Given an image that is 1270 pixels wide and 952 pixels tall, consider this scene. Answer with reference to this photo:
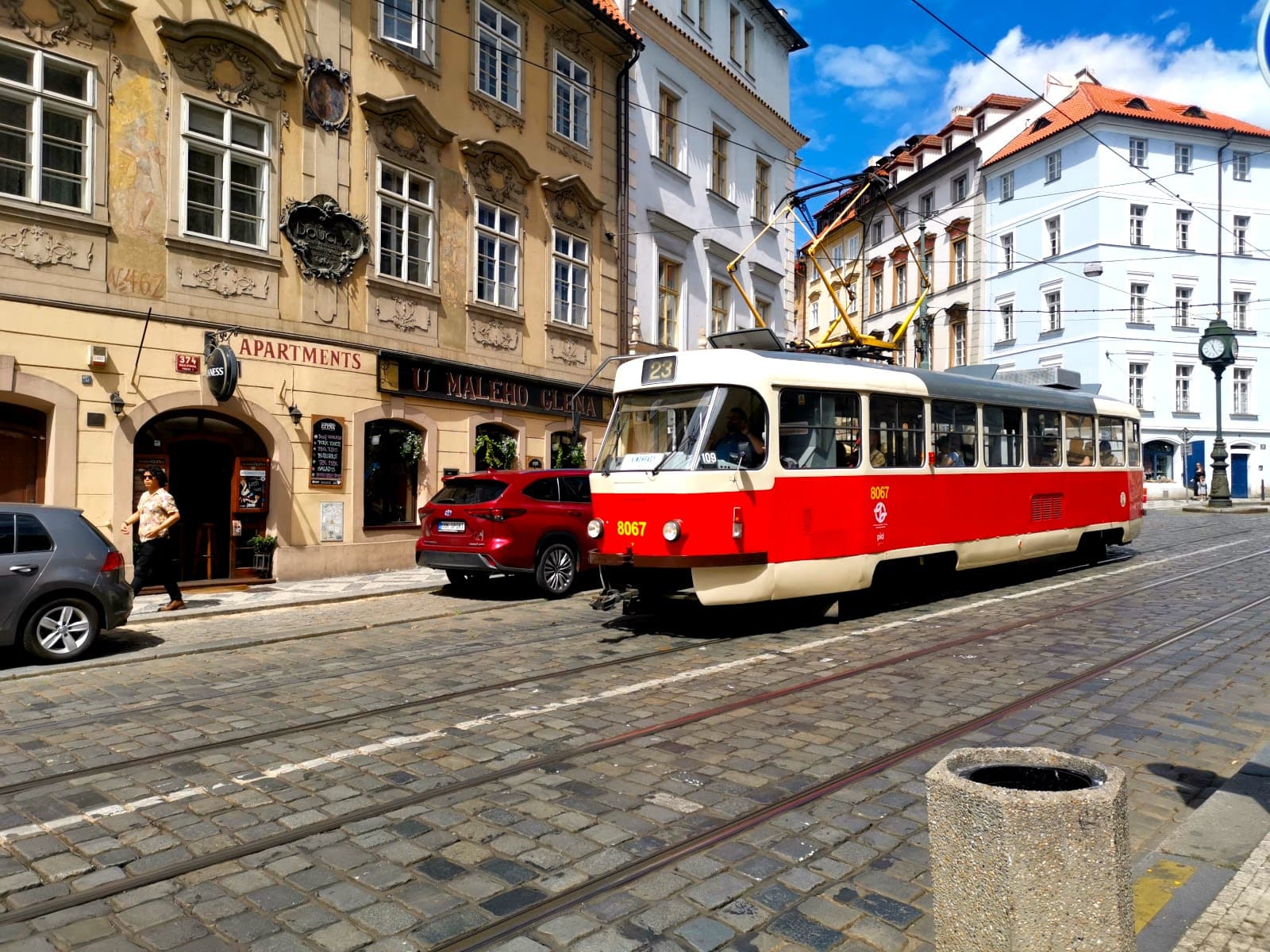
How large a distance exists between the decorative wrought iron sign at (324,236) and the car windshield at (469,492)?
15.2ft

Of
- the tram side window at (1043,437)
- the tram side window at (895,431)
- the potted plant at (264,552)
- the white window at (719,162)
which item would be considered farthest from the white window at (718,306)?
the tram side window at (895,431)

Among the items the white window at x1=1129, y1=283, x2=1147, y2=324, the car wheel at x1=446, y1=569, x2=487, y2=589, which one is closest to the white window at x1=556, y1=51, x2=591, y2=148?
the car wheel at x1=446, y1=569, x2=487, y2=589

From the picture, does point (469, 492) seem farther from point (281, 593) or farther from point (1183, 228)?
point (1183, 228)

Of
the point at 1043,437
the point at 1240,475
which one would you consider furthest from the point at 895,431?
the point at 1240,475

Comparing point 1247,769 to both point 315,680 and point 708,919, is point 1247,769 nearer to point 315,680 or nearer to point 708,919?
point 708,919

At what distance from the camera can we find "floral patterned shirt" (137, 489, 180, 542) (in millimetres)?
11570

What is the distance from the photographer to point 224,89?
14.2 m

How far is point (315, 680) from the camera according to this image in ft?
25.5

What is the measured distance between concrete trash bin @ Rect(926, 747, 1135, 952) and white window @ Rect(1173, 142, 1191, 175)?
4866cm

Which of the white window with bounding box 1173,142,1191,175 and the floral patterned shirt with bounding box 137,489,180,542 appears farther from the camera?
the white window with bounding box 1173,142,1191,175

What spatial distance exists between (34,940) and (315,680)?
14.4 feet

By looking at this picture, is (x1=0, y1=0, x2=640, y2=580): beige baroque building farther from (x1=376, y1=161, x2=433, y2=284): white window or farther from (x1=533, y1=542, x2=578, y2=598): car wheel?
(x1=533, y1=542, x2=578, y2=598): car wheel

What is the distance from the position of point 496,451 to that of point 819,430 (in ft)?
31.7

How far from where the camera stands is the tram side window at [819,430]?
383 inches
